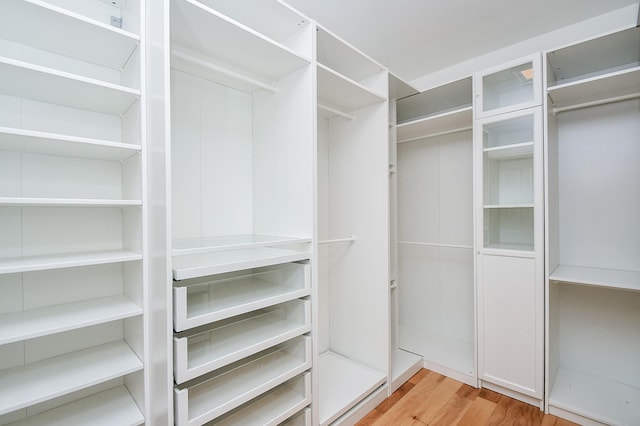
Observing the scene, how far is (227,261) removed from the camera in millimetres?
1406

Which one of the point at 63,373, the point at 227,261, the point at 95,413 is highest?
the point at 227,261

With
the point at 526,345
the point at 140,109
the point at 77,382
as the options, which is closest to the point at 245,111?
the point at 140,109

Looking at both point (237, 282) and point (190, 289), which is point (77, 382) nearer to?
point (190, 289)

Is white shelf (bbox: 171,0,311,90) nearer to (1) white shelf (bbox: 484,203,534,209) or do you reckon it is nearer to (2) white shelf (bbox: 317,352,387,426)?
(1) white shelf (bbox: 484,203,534,209)

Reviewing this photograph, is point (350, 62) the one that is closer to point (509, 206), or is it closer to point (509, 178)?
point (509, 178)

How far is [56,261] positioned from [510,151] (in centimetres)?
271

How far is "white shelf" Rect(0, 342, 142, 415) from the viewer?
109 centimetres

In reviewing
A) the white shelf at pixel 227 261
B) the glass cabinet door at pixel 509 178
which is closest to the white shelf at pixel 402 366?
the glass cabinet door at pixel 509 178

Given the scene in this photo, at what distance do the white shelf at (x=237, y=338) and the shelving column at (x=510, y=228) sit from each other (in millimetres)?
1466

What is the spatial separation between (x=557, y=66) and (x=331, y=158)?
5.78 feet

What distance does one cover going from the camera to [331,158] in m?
2.61

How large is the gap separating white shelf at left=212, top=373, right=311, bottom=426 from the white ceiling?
241 cm

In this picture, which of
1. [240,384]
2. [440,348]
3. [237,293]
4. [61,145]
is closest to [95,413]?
[240,384]

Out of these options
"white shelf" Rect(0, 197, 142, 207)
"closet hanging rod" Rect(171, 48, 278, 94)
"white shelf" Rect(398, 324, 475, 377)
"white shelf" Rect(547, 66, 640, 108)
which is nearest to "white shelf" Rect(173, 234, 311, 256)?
"white shelf" Rect(0, 197, 142, 207)
